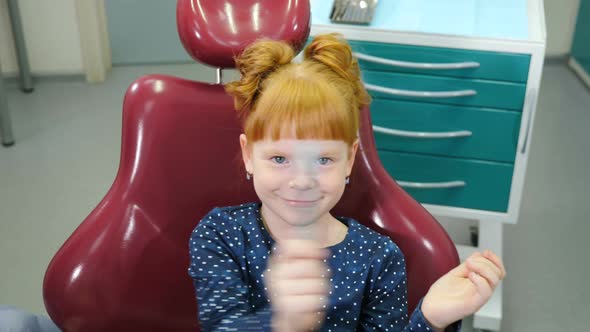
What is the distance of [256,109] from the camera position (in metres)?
1.17

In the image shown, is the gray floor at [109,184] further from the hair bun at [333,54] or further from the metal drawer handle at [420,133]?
the hair bun at [333,54]

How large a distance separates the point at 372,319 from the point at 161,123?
510 millimetres

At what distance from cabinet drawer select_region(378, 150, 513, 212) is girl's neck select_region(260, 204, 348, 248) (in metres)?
0.76

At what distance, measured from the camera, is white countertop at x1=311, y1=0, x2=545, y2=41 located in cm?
187

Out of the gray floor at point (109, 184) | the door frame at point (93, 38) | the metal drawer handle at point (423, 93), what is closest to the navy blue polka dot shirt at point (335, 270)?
the metal drawer handle at point (423, 93)

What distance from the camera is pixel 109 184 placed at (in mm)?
2742

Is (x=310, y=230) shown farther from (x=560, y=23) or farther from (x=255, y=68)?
(x=560, y=23)

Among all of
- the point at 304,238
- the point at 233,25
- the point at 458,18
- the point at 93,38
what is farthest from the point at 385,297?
the point at 93,38

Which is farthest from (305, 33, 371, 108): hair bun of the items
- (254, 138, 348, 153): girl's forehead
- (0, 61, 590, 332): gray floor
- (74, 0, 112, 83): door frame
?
(74, 0, 112, 83): door frame

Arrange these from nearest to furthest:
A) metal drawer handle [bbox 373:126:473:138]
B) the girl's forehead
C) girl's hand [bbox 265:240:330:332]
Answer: girl's hand [bbox 265:240:330:332] < the girl's forehead < metal drawer handle [bbox 373:126:473:138]

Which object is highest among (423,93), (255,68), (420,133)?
(255,68)

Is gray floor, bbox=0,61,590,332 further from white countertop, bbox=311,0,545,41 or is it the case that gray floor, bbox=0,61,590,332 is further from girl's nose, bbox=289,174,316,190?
girl's nose, bbox=289,174,316,190

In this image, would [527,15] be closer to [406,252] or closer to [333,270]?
[406,252]

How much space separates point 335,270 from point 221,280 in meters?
0.18
